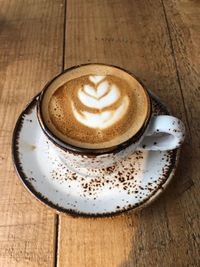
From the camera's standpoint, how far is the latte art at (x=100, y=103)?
625 millimetres

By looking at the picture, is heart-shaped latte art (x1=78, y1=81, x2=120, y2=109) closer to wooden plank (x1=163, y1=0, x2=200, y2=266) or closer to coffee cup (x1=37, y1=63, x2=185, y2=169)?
coffee cup (x1=37, y1=63, x2=185, y2=169)

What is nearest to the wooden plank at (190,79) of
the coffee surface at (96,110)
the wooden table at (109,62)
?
the wooden table at (109,62)

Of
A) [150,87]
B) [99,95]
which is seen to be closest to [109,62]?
[150,87]

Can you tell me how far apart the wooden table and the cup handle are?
0.26 feet

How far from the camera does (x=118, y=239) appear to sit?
0.61 m

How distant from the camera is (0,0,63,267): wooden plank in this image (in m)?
0.61

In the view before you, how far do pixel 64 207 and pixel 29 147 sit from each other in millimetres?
160

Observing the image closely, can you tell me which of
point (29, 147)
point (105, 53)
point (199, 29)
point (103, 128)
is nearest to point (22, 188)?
point (29, 147)

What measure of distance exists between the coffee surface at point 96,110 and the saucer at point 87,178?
94 millimetres

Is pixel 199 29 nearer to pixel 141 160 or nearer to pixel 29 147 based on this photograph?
pixel 141 160

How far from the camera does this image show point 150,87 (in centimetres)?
82

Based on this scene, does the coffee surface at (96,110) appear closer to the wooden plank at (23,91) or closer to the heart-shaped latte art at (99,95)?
the heart-shaped latte art at (99,95)

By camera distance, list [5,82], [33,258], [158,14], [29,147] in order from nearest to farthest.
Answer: [33,258] < [29,147] < [5,82] < [158,14]

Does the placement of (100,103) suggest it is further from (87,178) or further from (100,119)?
(87,178)
